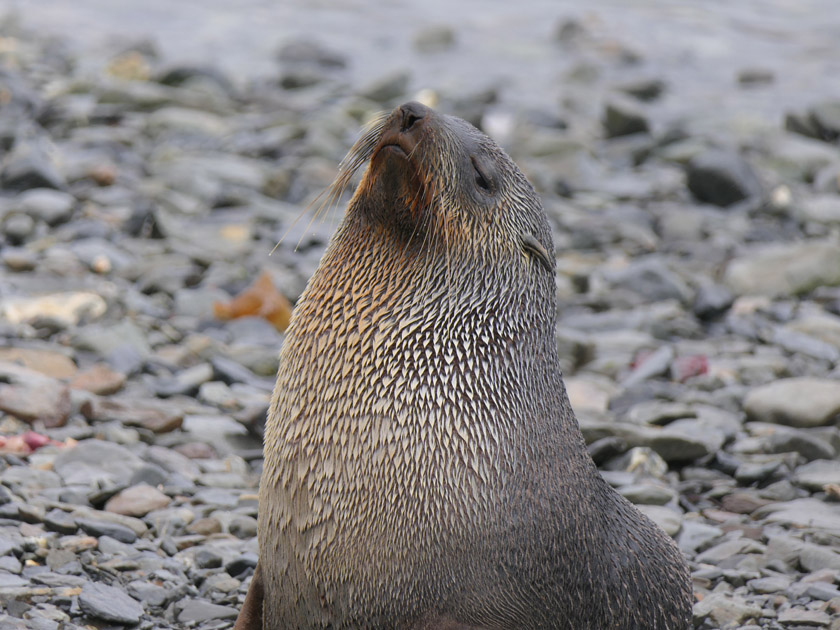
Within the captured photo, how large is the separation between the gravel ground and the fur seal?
0.55 m

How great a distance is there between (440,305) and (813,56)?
66.3 feet

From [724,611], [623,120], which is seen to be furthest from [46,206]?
[623,120]

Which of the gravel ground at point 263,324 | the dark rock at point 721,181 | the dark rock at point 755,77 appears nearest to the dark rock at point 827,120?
the gravel ground at point 263,324

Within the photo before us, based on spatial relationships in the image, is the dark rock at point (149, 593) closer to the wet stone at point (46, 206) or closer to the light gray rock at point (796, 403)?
the light gray rock at point (796, 403)

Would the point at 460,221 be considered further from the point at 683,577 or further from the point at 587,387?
the point at 587,387

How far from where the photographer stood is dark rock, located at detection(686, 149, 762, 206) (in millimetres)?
12383

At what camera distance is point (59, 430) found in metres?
5.94

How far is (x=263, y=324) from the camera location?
8172 mm

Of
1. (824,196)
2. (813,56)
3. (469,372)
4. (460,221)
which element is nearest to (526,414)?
(469,372)

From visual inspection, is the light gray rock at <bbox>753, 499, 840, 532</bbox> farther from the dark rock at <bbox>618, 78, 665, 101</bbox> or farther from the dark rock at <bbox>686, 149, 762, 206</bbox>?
the dark rock at <bbox>618, 78, 665, 101</bbox>

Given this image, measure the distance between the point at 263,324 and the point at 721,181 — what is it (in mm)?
6374

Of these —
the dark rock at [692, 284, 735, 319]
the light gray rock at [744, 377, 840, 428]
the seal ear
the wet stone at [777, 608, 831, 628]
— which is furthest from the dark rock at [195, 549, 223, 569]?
the dark rock at [692, 284, 735, 319]

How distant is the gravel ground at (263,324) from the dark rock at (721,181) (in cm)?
3

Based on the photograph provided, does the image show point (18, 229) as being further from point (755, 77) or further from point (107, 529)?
point (755, 77)
